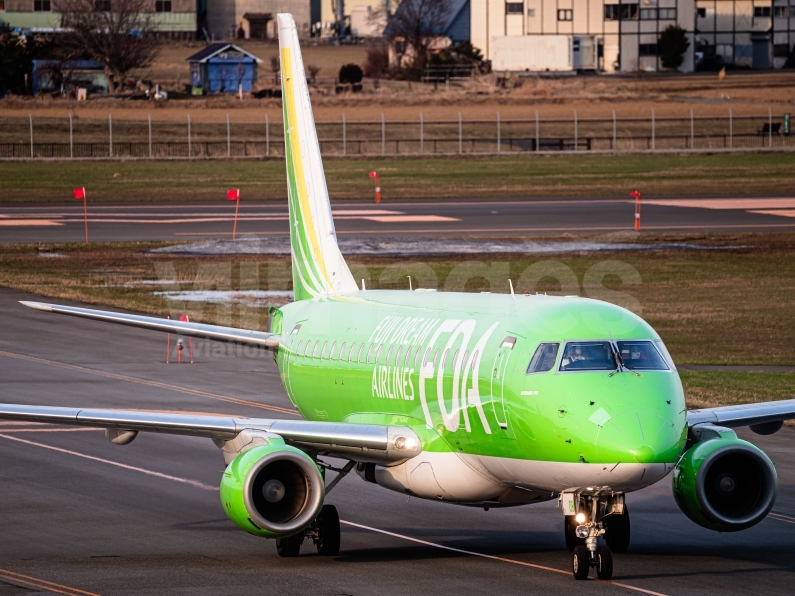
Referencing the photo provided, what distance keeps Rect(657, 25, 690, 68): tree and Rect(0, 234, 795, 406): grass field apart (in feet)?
392

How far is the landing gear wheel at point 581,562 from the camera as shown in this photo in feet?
61.7

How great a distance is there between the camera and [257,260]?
6369cm

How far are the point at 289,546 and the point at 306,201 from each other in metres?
10.2

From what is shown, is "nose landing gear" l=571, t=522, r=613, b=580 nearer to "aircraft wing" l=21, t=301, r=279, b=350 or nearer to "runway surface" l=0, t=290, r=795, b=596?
"runway surface" l=0, t=290, r=795, b=596

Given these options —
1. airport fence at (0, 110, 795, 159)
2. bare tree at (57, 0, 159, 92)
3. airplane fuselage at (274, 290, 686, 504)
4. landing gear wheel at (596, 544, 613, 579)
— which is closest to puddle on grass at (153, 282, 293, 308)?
airplane fuselage at (274, 290, 686, 504)

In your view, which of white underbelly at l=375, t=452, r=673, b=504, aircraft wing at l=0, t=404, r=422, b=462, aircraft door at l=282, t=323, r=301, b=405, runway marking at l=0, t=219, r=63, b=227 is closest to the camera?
white underbelly at l=375, t=452, r=673, b=504

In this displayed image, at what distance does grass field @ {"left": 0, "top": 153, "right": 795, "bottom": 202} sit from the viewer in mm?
92312

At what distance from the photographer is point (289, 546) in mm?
21828

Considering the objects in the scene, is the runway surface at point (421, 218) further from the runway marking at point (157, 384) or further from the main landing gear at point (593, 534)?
the main landing gear at point (593, 534)

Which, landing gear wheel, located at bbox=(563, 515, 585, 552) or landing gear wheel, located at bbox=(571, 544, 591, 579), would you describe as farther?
landing gear wheel, located at bbox=(563, 515, 585, 552)

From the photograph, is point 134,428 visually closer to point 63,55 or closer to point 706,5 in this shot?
point 63,55

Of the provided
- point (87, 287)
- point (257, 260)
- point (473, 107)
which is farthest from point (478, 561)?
point (473, 107)

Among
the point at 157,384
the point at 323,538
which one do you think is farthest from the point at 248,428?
the point at 157,384

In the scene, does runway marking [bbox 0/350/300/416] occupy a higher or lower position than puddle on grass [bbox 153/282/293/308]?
lower
